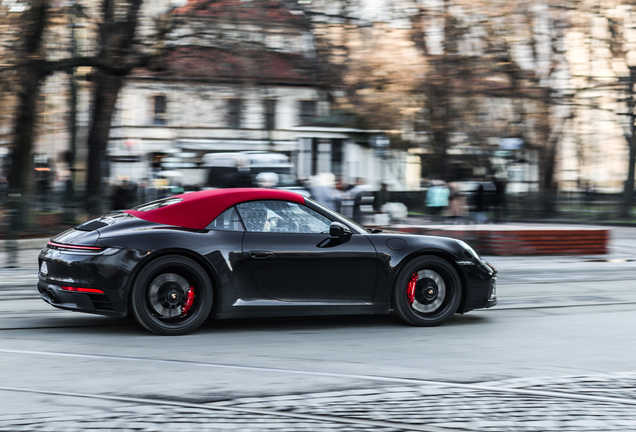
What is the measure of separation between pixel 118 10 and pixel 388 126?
8.03 m

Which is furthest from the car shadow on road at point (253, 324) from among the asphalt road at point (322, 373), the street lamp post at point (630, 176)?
the street lamp post at point (630, 176)

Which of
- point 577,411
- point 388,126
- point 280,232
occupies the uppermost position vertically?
point 388,126

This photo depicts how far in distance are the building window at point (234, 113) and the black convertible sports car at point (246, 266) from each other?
11.2 meters

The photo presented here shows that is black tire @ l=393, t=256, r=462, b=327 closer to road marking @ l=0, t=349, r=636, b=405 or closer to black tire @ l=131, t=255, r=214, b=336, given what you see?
black tire @ l=131, t=255, r=214, b=336

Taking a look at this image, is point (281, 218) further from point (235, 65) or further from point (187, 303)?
point (235, 65)

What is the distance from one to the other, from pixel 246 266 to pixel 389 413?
241 cm

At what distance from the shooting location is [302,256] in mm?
6629

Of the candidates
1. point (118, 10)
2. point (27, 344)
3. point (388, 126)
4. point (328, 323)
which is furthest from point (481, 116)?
point (27, 344)

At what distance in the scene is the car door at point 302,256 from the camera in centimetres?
655

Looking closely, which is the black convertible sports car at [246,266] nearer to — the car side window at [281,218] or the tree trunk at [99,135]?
the car side window at [281,218]

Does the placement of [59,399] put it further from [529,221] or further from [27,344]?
[529,221]

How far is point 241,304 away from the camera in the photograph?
6.46m

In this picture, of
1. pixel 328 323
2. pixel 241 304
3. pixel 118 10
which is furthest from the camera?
pixel 118 10

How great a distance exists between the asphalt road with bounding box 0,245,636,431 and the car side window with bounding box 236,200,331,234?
2.83ft
